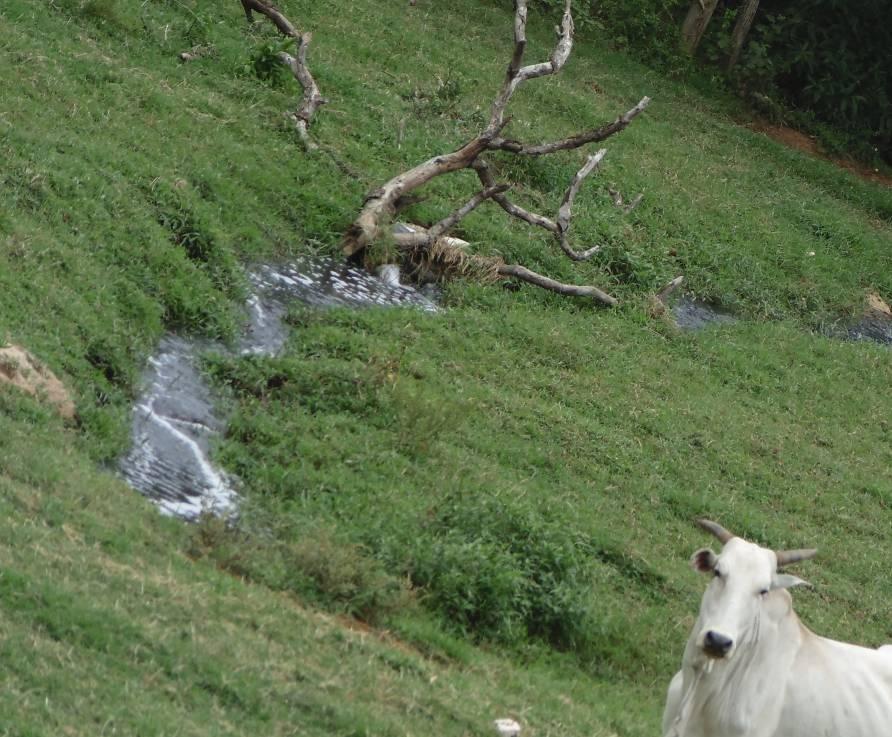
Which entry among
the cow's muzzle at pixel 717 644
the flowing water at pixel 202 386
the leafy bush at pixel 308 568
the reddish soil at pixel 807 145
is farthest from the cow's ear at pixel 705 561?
the reddish soil at pixel 807 145

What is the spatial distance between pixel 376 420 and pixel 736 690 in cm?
578

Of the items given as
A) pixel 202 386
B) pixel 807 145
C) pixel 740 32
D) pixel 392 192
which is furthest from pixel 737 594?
pixel 740 32

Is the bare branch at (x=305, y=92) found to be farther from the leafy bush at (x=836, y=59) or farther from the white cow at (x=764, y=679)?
the leafy bush at (x=836, y=59)

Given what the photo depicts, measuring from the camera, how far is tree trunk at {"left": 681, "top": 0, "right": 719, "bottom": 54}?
30.8 meters

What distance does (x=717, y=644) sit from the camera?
7605mm

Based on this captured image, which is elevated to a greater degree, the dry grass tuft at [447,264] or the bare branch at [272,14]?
the bare branch at [272,14]

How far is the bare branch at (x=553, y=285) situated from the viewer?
18.0m

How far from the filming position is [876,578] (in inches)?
550

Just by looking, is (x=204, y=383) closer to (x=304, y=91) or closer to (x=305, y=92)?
(x=305, y=92)

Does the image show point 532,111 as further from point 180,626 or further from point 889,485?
point 180,626

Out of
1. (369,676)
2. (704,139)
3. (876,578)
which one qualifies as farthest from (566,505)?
(704,139)

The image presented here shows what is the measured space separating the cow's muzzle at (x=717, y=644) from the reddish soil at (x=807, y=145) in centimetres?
2277

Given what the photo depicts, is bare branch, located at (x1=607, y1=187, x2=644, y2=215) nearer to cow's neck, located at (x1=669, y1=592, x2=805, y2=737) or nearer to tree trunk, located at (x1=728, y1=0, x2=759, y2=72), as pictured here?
tree trunk, located at (x1=728, y1=0, x2=759, y2=72)

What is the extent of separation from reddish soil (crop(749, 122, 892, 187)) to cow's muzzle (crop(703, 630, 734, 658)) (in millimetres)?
22768
